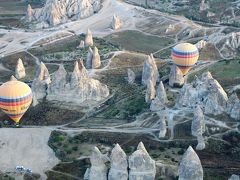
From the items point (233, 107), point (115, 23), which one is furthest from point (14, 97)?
point (115, 23)

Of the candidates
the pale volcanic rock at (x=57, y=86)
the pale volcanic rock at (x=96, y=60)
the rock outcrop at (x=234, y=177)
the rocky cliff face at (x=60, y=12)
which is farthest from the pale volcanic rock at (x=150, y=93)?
the rocky cliff face at (x=60, y=12)

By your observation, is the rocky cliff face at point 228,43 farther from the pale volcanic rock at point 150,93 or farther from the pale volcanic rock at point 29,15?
the pale volcanic rock at point 29,15

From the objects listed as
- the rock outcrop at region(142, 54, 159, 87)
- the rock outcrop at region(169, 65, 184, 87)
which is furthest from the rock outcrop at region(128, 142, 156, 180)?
the rock outcrop at region(142, 54, 159, 87)

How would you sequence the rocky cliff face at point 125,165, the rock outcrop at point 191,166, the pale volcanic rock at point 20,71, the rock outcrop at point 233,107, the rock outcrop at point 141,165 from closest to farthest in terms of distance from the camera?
the rock outcrop at point 191,166 → the rock outcrop at point 141,165 → the rocky cliff face at point 125,165 → the rock outcrop at point 233,107 → the pale volcanic rock at point 20,71

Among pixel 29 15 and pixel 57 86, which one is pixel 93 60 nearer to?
pixel 57 86

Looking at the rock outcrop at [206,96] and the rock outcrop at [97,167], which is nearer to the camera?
the rock outcrop at [97,167]

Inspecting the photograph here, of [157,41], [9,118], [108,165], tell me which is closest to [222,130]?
[108,165]

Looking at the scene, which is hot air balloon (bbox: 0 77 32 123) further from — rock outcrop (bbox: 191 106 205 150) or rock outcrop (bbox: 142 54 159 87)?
rock outcrop (bbox: 142 54 159 87)
